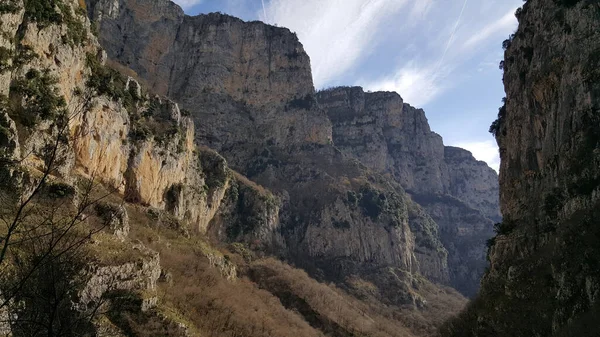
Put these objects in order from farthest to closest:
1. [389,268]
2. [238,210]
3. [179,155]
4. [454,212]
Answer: [454,212]
[389,268]
[238,210]
[179,155]

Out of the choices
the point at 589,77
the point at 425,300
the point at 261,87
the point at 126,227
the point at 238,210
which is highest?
the point at 261,87

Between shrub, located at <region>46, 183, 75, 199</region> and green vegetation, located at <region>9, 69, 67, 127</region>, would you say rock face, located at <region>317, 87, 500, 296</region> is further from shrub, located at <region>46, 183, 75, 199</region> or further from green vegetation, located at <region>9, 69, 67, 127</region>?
shrub, located at <region>46, 183, 75, 199</region>

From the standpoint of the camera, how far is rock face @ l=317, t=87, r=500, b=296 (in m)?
134

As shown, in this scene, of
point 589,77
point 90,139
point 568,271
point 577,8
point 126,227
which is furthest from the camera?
point 90,139

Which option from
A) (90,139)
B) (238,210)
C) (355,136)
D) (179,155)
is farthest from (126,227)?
(355,136)

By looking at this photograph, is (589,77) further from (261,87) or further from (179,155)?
(261,87)

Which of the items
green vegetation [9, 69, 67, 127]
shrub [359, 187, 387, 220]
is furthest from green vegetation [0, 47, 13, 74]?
shrub [359, 187, 387, 220]

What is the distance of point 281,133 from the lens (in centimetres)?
10731

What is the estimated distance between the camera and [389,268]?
3287 inches

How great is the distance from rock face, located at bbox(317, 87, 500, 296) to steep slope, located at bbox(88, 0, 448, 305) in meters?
23.2

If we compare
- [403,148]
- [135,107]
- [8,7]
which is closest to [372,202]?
[135,107]

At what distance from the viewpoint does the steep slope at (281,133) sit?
288 feet

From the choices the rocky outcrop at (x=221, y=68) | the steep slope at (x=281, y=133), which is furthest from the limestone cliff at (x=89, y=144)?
the rocky outcrop at (x=221, y=68)

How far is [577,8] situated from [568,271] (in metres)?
20.3
